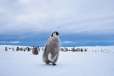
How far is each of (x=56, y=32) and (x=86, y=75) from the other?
2756 mm

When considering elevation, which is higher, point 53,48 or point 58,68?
point 53,48

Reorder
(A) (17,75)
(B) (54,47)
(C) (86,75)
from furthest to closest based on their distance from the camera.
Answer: (B) (54,47)
(C) (86,75)
(A) (17,75)

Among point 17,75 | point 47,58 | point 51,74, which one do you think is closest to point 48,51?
point 47,58

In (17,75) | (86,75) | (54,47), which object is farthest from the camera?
(54,47)

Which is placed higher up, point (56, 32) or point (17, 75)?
point (56, 32)

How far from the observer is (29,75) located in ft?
20.6

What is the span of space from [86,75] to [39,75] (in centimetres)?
A: 117

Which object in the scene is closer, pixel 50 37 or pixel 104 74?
pixel 104 74

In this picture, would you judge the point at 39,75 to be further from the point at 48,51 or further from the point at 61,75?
the point at 48,51

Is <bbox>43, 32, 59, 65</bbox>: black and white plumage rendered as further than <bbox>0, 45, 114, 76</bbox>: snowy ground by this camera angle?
Yes

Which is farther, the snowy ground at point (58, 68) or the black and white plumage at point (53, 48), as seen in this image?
the black and white plumage at point (53, 48)

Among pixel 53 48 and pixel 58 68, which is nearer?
pixel 58 68

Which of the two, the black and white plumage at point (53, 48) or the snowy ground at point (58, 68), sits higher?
the black and white plumage at point (53, 48)

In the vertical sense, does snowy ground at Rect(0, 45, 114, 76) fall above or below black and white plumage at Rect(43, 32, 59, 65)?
below
